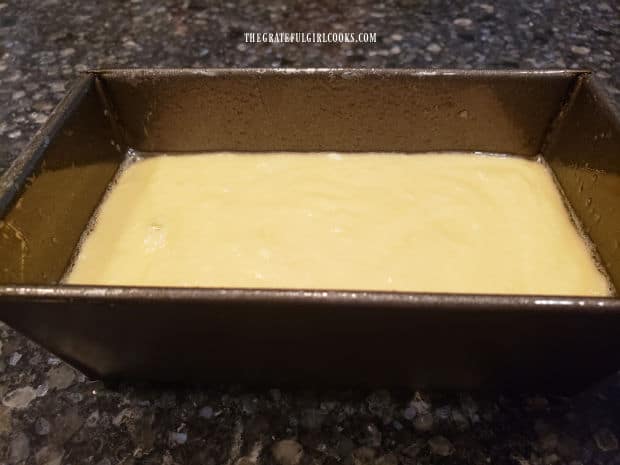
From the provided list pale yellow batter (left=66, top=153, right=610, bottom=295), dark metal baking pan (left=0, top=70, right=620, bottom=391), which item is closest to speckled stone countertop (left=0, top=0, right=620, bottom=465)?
dark metal baking pan (left=0, top=70, right=620, bottom=391)

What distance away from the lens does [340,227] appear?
106 cm

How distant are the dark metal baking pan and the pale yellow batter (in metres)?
0.05

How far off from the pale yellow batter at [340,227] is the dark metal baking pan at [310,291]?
5 centimetres

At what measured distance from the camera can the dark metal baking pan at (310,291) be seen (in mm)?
642

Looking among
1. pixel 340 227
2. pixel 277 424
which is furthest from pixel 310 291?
pixel 340 227

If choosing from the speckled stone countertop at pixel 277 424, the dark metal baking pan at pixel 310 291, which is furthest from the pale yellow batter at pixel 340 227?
the speckled stone countertop at pixel 277 424

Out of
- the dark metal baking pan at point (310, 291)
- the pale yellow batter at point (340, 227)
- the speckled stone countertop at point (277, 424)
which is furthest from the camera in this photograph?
the pale yellow batter at point (340, 227)

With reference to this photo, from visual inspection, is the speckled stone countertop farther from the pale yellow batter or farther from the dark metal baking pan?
the pale yellow batter

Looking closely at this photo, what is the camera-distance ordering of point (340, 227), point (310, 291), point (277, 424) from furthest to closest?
1. point (340, 227)
2. point (277, 424)
3. point (310, 291)

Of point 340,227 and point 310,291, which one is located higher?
point 310,291

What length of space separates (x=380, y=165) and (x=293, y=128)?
0.76 feet

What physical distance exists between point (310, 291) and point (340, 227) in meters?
0.44

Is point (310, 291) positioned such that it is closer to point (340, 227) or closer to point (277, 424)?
point (277, 424)

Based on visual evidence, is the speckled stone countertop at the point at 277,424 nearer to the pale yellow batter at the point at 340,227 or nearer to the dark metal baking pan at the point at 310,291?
the dark metal baking pan at the point at 310,291
